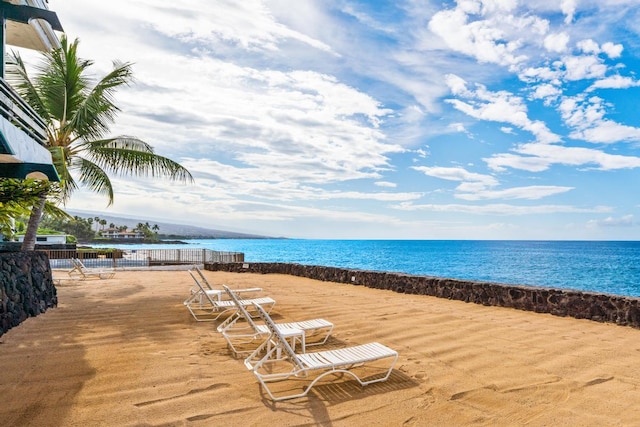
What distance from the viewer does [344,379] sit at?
433 centimetres

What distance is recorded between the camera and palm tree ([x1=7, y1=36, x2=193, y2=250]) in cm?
1237

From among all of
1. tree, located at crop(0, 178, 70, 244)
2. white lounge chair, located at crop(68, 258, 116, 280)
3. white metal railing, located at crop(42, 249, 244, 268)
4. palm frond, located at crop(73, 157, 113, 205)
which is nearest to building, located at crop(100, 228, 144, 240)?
white metal railing, located at crop(42, 249, 244, 268)

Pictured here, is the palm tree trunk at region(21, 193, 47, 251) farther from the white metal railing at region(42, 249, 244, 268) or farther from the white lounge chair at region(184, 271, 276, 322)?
the white metal railing at region(42, 249, 244, 268)

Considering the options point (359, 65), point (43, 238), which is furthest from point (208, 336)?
point (43, 238)

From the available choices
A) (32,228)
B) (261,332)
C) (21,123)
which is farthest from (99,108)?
(261,332)

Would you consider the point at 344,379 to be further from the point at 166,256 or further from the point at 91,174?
the point at 166,256

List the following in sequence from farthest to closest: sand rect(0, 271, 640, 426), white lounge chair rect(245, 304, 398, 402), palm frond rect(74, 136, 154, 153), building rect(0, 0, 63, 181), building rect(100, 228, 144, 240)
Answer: building rect(100, 228, 144, 240) → palm frond rect(74, 136, 154, 153) → building rect(0, 0, 63, 181) → white lounge chair rect(245, 304, 398, 402) → sand rect(0, 271, 640, 426)

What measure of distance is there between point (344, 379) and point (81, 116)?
1193 centimetres

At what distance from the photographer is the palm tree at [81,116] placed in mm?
12367

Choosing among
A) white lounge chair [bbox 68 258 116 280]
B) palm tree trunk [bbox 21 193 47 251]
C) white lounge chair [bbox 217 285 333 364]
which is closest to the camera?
white lounge chair [bbox 217 285 333 364]

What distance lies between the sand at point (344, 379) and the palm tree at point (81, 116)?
258 inches

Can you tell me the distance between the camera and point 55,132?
42.0 feet

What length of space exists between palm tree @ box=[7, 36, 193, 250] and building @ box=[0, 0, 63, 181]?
7.94 ft

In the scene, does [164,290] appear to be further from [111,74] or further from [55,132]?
[111,74]
